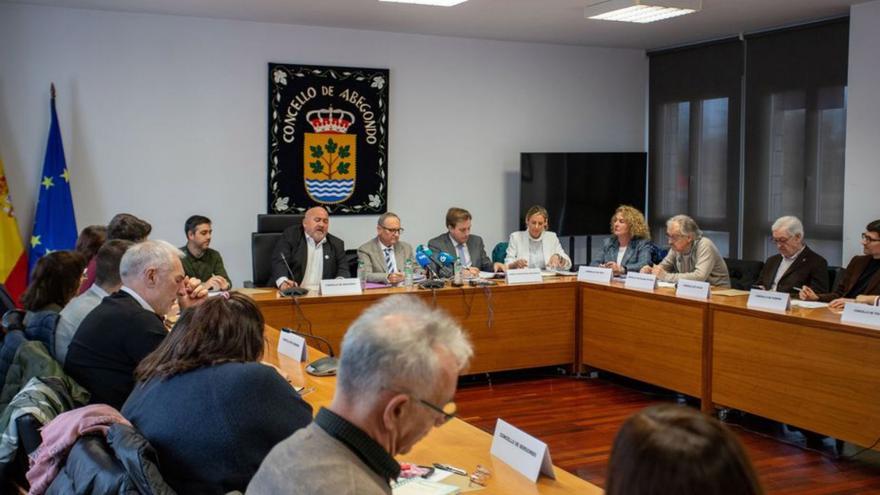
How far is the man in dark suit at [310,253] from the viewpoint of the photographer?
5.98m

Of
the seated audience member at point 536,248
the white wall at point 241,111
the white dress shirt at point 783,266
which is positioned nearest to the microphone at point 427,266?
the seated audience member at point 536,248

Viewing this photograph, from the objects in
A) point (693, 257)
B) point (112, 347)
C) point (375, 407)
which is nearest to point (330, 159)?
point (693, 257)

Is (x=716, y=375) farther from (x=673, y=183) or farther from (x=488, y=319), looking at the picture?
(x=673, y=183)

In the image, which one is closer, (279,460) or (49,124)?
(279,460)

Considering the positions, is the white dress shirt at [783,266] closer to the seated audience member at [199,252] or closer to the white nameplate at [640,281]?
the white nameplate at [640,281]

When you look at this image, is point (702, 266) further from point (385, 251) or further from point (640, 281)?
point (385, 251)

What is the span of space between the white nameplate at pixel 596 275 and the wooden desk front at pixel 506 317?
89mm

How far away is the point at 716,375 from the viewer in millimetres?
5090

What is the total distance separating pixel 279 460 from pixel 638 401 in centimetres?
447

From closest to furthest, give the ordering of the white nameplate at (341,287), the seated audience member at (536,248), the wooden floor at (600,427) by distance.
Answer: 1. the wooden floor at (600,427)
2. the white nameplate at (341,287)
3. the seated audience member at (536,248)

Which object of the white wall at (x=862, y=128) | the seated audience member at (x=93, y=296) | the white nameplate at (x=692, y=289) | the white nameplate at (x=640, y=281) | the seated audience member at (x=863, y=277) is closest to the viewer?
the seated audience member at (x=93, y=296)

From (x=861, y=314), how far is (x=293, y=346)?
105 inches

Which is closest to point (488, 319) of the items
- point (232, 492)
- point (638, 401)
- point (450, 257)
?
point (450, 257)

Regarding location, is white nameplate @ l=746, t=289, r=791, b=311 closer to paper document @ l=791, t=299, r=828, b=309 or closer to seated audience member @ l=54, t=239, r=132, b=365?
paper document @ l=791, t=299, r=828, b=309
